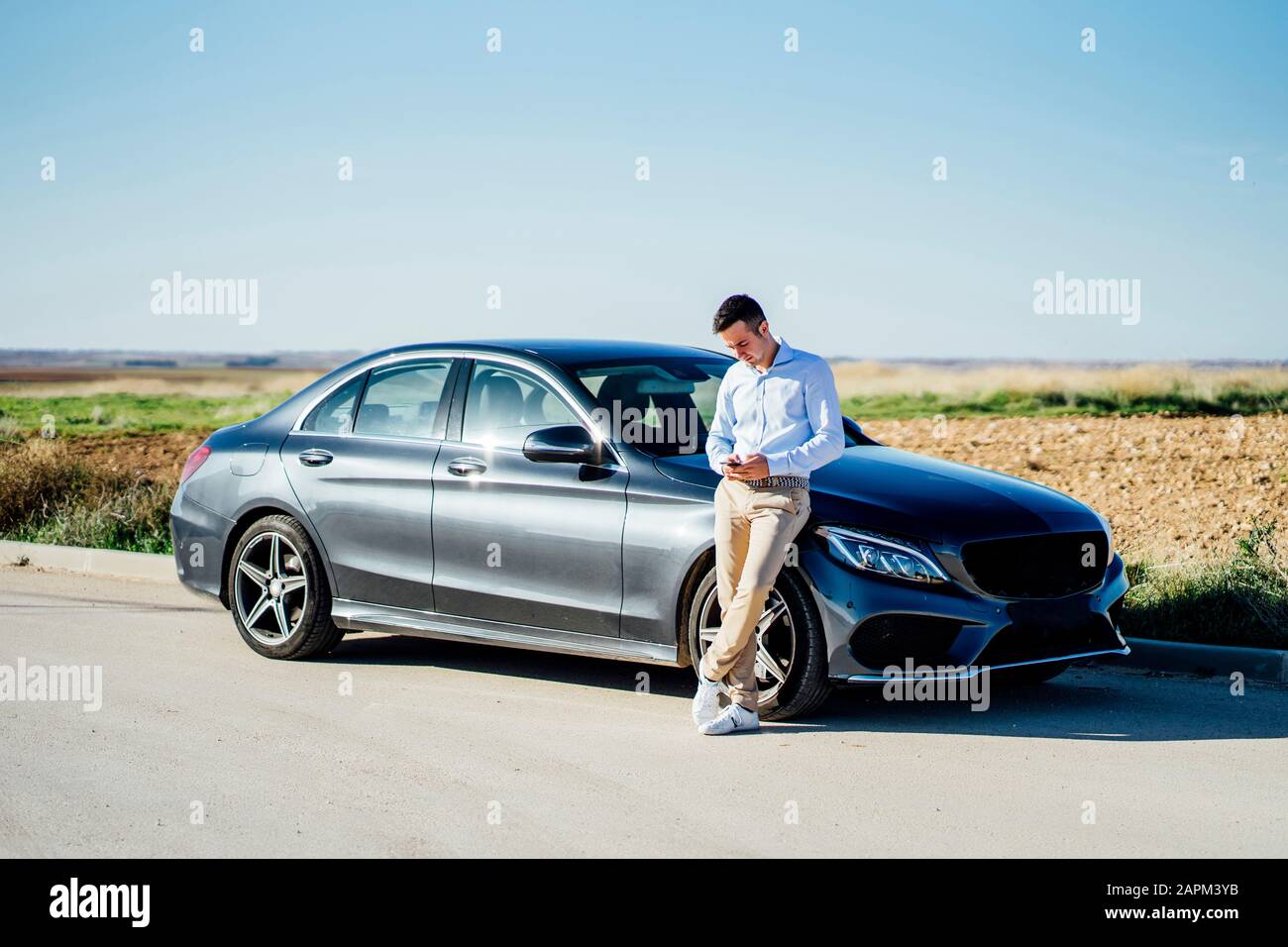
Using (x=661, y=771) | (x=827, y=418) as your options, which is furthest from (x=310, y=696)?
(x=827, y=418)

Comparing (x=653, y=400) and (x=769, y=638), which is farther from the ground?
(x=653, y=400)

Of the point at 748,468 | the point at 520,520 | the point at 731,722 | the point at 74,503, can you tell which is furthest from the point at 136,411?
the point at 748,468

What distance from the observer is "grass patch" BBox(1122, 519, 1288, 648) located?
8766mm

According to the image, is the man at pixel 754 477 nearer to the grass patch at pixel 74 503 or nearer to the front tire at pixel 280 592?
the front tire at pixel 280 592

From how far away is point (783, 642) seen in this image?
7277mm

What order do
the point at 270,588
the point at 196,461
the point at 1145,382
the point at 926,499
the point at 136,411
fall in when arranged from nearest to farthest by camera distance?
the point at 926,499 < the point at 270,588 < the point at 196,461 < the point at 1145,382 < the point at 136,411

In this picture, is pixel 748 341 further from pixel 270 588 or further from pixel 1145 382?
pixel 1145 382

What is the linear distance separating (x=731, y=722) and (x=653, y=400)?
183cm

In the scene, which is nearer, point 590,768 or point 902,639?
point 590,768

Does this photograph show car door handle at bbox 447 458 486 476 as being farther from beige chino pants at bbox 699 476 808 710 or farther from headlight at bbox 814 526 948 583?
headlight at bbox 814 526 948 583

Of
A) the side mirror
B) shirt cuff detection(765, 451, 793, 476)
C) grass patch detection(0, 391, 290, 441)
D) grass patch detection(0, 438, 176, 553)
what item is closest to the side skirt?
the side mirror

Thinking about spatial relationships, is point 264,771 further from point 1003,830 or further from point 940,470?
point 940,470

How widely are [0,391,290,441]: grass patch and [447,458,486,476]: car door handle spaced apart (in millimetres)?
20478

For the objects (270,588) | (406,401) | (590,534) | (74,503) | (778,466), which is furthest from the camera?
(74,503)
